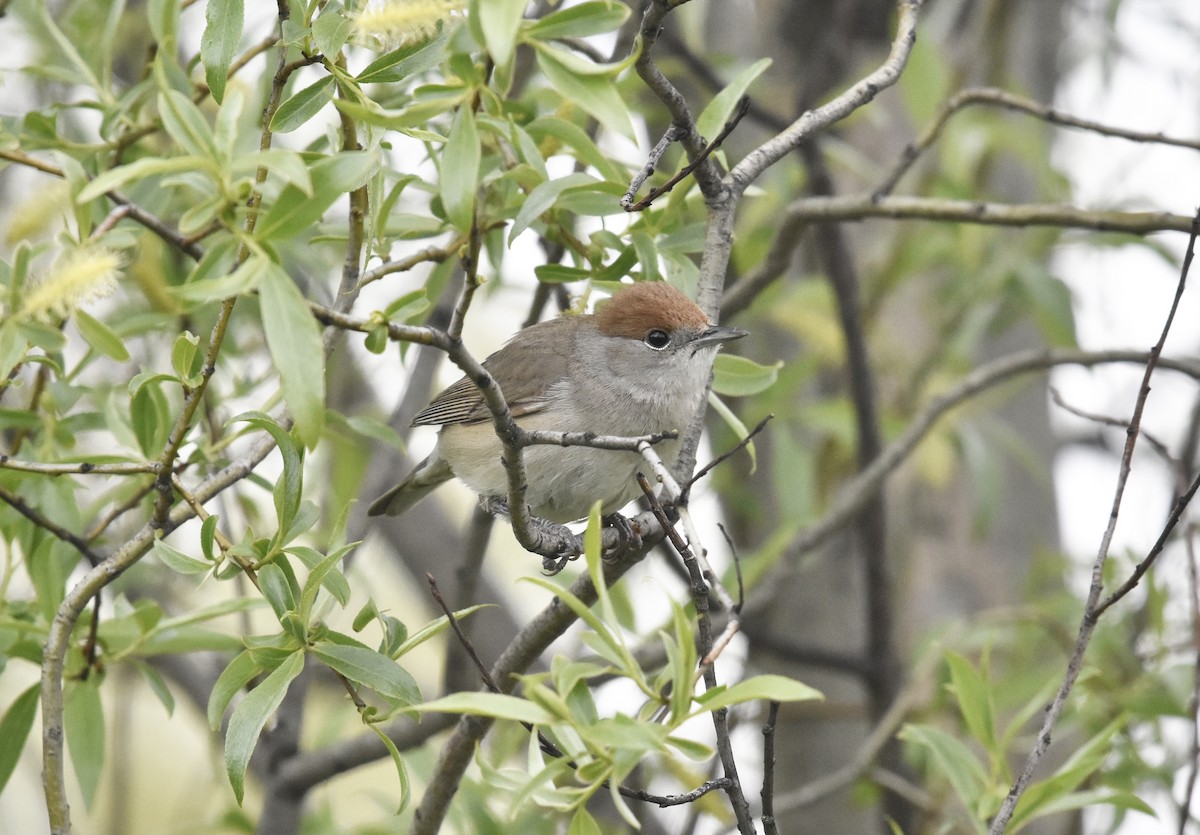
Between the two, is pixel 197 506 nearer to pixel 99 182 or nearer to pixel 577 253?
pixel 99 182

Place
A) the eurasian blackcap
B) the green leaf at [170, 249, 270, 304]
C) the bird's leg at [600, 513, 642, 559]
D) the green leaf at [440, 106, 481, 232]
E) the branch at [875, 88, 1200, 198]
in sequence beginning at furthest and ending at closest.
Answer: the eurasian blackcap → the branch at [875, 88, 1200, 198] → the bird's leg at [600, 513, 642, 559] → the green leaf at [440, 106, 481, 232] → the green leaf at [170, 249, 270, 304]

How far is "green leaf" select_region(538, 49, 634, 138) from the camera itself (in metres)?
2.06

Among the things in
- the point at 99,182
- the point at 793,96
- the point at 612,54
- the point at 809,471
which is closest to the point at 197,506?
the point at 99,182

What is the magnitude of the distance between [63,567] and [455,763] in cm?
114

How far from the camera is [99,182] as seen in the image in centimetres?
181

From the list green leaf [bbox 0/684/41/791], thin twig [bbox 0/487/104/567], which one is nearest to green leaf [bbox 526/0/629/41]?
thin twig [bbox 0/487/104/567]

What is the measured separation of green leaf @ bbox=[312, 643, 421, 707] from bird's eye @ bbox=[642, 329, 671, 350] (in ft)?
7.51

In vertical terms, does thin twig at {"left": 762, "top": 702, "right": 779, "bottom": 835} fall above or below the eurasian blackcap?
below

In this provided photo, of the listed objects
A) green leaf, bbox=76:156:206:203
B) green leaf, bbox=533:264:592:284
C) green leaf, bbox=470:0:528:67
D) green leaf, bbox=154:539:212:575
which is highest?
green leaf, bbox=533:264:592:284

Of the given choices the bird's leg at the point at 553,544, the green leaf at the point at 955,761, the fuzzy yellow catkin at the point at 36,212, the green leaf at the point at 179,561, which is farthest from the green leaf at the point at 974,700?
the fuzzy yellow catkin at the point at 36,212

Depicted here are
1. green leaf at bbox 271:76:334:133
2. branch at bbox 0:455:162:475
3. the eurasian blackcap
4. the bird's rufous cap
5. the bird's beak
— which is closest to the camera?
green leaf at bbox 271:76:334:133

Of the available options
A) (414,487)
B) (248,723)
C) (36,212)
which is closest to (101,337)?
(248,723)

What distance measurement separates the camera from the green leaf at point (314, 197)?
1.87m

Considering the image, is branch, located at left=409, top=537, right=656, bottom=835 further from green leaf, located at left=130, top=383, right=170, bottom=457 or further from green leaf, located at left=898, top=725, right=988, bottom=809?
green leaf, located at left=130, top=383, right=170, bottom=457
